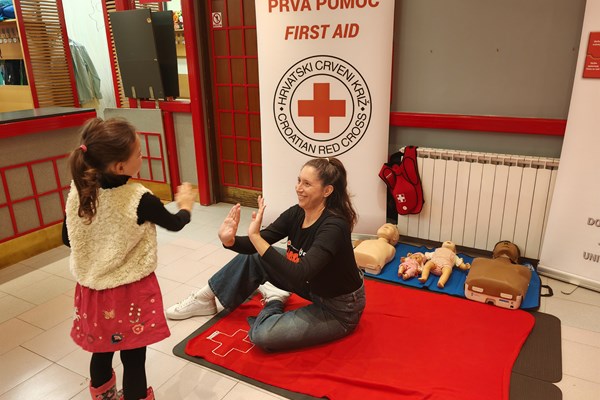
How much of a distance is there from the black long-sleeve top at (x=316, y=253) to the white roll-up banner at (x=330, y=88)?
1.08 meters

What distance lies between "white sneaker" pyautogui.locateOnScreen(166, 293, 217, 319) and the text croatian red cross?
50.9 inches

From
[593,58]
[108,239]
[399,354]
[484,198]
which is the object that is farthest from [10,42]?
[593,58]

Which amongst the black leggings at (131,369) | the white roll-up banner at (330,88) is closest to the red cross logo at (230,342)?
the black leggings at (131,369)

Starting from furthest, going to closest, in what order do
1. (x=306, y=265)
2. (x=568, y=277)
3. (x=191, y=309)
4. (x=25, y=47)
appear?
(x=25, y=47)
(x=568, y=277)
(x=191, y=309)
(x=306, y=265)

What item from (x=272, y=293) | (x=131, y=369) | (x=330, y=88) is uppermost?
(x=330, y=88)

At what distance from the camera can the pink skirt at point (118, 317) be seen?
4.20 ft

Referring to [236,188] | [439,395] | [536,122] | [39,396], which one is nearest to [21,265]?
[39,396]

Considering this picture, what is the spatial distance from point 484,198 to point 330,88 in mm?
1112

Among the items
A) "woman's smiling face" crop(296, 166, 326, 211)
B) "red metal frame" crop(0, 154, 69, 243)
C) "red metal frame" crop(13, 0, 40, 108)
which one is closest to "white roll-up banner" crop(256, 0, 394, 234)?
"woman's smiling face" crop(296, 166, 326, 211)

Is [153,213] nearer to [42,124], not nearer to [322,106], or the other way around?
[322,106]

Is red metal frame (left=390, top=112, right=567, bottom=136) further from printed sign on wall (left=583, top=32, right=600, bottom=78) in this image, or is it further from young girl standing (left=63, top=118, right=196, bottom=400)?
young girl standing (left=63, top=118, right=196, bottom=400)

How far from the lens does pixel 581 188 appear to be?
7.41 ft

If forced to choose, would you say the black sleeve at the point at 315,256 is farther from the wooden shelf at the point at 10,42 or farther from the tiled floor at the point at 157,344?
the wooden shelf at the point at 10,42

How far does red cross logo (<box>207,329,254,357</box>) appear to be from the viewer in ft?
6.11
